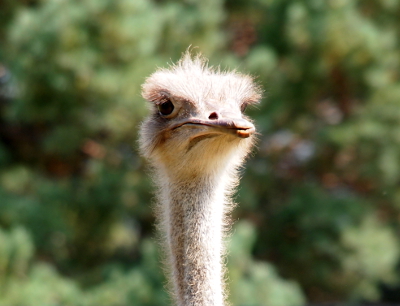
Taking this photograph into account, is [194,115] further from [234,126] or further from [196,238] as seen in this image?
[196,238]

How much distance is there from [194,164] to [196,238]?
24 cm

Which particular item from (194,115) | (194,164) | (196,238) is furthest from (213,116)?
(196,238)

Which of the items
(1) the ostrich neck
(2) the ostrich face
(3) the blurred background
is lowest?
(1) the ostrich neck

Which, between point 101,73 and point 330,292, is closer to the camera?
point 101,73

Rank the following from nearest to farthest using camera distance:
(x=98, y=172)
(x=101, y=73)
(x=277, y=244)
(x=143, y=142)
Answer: (x=143, y=142), (x=101, y=73), (x=98, y=172), (x=277, y=244)

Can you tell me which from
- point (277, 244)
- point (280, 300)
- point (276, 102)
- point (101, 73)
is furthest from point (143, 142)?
point (277, 244)

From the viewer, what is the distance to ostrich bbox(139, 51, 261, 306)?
218cm

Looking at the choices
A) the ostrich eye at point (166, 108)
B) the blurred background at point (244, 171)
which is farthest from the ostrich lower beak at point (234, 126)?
the blurred background at point (244, 171)

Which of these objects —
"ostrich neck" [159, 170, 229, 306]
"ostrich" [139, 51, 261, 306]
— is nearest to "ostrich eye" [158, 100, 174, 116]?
"ostrich" [139, 51, 261, 306]

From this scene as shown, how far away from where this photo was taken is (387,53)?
21.5 ft

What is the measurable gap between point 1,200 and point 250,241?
2.09 m

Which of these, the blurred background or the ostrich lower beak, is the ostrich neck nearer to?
the ostrich lower beak

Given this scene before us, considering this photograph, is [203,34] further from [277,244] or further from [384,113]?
[277,244]

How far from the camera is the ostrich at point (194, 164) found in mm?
2176
